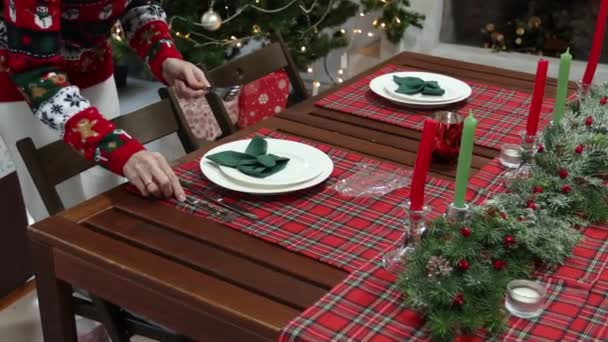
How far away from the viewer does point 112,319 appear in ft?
4.29

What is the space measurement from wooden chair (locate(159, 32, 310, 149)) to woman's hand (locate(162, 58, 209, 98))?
3 centimetres

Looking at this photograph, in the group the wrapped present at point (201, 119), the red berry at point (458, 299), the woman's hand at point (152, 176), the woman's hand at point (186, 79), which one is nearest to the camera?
the red berry at point (458, 299)

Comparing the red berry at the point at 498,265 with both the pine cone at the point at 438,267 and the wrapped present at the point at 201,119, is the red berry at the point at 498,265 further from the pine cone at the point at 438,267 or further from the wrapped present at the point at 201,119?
the wrapped present at the point at 201,119

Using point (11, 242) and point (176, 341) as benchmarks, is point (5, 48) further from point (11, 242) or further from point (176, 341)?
point (176, 341)

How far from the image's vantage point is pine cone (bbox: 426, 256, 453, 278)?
882 mm

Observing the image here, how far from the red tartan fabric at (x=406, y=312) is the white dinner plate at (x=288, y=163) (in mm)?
280

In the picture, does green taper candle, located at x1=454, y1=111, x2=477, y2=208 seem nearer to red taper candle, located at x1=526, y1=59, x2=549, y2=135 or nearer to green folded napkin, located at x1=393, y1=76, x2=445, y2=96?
red taper candle, located at x1=526, y1=59, x2=549, y2=135

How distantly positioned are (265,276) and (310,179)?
0.29m

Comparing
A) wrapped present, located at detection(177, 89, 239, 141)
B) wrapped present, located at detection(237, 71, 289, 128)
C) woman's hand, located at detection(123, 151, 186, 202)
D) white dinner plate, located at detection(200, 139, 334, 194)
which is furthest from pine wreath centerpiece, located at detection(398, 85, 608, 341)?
wrapped present, located at detection(237, 71, 289, 128)

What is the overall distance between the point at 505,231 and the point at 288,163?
0.47 meters

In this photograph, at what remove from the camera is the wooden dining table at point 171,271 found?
94cm

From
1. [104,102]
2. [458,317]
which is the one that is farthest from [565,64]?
[104,102]

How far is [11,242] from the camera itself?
5.43 ft

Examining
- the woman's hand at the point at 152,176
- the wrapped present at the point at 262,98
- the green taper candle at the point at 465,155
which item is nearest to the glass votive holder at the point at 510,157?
the green taper candle at the point at 465,155
